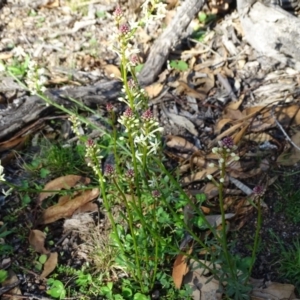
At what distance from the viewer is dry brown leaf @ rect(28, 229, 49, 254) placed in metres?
2.97

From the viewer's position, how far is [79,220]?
3.10 metres

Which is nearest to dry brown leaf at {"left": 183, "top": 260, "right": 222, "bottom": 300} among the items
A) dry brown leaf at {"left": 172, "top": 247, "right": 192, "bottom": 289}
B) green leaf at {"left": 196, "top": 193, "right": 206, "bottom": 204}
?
dry brown leaf at {"left": 172, "top": 247, "right": 192, "bottom": 289}

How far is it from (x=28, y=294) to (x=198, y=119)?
1.62 metres

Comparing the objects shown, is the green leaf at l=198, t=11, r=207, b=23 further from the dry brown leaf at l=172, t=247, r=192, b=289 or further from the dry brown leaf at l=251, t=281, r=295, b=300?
the dry brown leaf at l=251, t=281, r=295, b=300

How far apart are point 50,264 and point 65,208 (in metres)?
0.38

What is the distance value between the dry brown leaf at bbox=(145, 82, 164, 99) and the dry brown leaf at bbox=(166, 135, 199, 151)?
18.4 inches

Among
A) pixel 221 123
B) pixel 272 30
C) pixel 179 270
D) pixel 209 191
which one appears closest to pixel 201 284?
pixel 179 270

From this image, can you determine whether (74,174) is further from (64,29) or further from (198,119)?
(64,29)

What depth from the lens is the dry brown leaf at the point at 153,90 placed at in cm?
379

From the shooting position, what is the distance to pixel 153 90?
380 centimetres

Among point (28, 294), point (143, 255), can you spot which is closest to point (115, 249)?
point (143, 255)

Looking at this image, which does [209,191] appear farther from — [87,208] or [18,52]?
[18,52]

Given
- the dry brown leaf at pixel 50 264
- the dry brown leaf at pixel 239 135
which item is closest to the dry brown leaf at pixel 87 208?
the dry brown leaf at pixel 50 264

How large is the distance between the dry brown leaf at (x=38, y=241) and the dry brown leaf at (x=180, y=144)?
1003 mm
